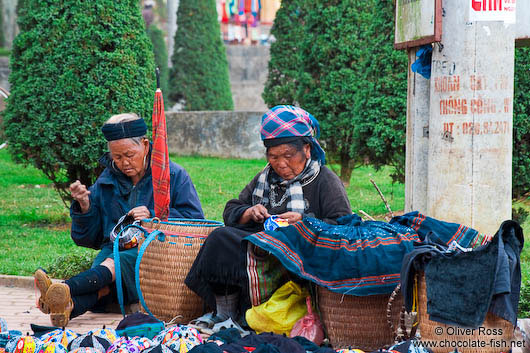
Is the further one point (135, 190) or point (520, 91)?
point (520, 91)

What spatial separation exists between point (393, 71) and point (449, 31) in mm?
4041

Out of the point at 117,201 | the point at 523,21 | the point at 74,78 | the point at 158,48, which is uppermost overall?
the point at 158,48

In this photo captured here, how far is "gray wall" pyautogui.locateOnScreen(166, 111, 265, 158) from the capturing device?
16359mm

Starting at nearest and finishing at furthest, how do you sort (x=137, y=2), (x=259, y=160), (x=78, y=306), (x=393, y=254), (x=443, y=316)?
(x=443, y=316), (x=393, y=254), (x=78, y=306), (x=137, y=2), (x=259, y=160)

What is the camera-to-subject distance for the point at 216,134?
55.2 feet

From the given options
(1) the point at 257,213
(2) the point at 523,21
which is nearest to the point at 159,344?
(1) the point at 257,213

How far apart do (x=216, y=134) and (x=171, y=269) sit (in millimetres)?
12092

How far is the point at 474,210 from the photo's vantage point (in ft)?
15.7

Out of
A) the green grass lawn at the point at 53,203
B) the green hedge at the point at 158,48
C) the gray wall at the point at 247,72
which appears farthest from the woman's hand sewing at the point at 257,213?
the gray wall at the point at 247,72

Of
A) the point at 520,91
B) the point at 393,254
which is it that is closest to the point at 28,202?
the point at 520,91

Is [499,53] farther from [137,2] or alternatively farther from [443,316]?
[137,2]

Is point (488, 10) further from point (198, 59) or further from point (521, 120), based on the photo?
point (198, 59)

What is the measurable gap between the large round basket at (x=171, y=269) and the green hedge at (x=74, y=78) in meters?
3.43

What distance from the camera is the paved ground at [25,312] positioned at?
5.02 m
